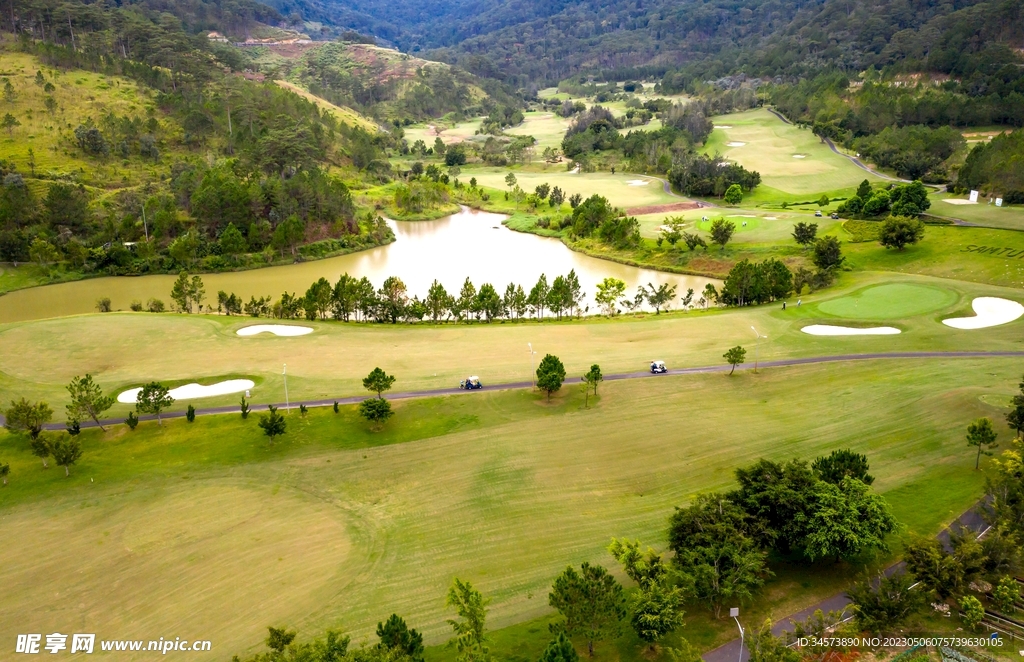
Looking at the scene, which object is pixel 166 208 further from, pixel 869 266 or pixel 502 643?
pixel 869 266

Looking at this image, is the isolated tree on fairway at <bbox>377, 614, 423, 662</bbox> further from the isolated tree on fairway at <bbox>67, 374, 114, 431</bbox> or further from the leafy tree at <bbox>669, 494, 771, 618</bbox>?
the isolated tree on fairway at <bbox>67, 374, 114, 431</bbox>

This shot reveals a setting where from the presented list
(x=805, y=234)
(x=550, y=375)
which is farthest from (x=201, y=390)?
(x=805, y=234)

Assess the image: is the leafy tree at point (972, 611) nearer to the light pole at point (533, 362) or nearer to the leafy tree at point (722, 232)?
the light pole at point (533, 362)

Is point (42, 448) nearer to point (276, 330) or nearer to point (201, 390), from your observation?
point (201, 390)

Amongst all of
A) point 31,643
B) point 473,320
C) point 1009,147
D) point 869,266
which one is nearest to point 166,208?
point 473,320

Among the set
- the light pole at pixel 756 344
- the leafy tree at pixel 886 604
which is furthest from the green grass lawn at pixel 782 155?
the leafy tree at pixel 886 604

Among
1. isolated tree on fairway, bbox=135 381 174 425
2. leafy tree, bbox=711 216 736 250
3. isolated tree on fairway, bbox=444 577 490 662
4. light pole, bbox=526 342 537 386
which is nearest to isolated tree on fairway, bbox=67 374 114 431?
isolated tree on fairway, bbox=135 381 174 425
